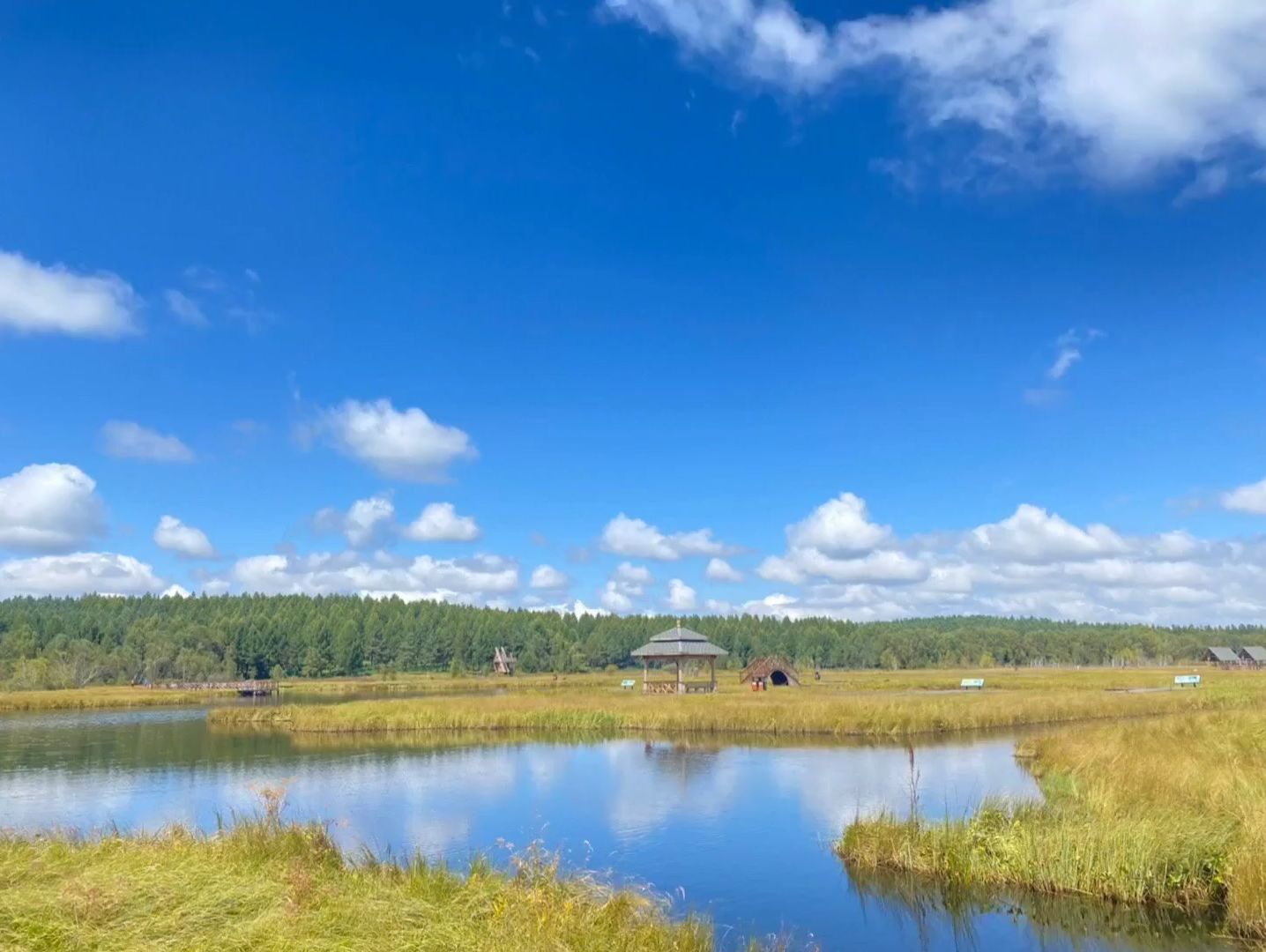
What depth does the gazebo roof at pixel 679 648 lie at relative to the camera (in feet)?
213

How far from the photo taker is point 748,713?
44.6 meters

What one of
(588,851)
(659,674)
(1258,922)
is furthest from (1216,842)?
(659,674)

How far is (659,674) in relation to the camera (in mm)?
76312

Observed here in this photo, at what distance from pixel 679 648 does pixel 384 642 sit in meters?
88.2

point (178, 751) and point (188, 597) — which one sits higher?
point (188, 597)

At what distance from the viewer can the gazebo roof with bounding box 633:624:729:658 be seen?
64812 millimetres

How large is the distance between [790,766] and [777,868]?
13654 millimetres

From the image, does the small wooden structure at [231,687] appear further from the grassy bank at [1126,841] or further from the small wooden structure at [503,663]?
the grassy bank at [1126,841]

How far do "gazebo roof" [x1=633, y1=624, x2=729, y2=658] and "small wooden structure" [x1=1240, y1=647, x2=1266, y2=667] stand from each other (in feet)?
285

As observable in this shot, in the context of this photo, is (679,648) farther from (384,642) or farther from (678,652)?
(384,642)

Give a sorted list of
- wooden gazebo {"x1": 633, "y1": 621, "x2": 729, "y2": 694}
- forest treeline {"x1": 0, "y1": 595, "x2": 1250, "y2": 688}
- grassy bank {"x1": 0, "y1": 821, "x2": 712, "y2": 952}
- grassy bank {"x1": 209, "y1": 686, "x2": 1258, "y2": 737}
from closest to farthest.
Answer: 1. grassy bank {"x1": 0, "y1": 821, "x2": 712, "y2": 952}
2. grassy bank {"x1": 209, "y1": 686, "x2": 1258, "y2": 737}
3. wooden gazebo {"x1": 633, "y1": 621, "x2": 729, "y2": 694}
4. forest treeline {"x1": 0, "y1": 595, "x2": 1250, "y2": 688}

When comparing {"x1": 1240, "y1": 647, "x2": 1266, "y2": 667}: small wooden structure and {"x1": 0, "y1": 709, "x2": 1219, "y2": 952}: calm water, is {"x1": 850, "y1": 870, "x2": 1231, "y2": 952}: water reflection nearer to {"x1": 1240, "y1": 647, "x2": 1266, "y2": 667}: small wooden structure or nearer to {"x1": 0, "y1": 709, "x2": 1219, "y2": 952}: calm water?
{"x1": 0, "y1": 709, "x2": 1219, "y2": 952}: calm water

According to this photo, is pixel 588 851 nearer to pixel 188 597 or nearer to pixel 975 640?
pixel 975 640

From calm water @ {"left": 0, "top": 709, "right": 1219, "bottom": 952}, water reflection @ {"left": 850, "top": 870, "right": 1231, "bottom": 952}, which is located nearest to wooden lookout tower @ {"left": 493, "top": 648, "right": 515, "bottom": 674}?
calm water @ {"left": 0, "top": 709, "right": 1219, "bottom": 952}
